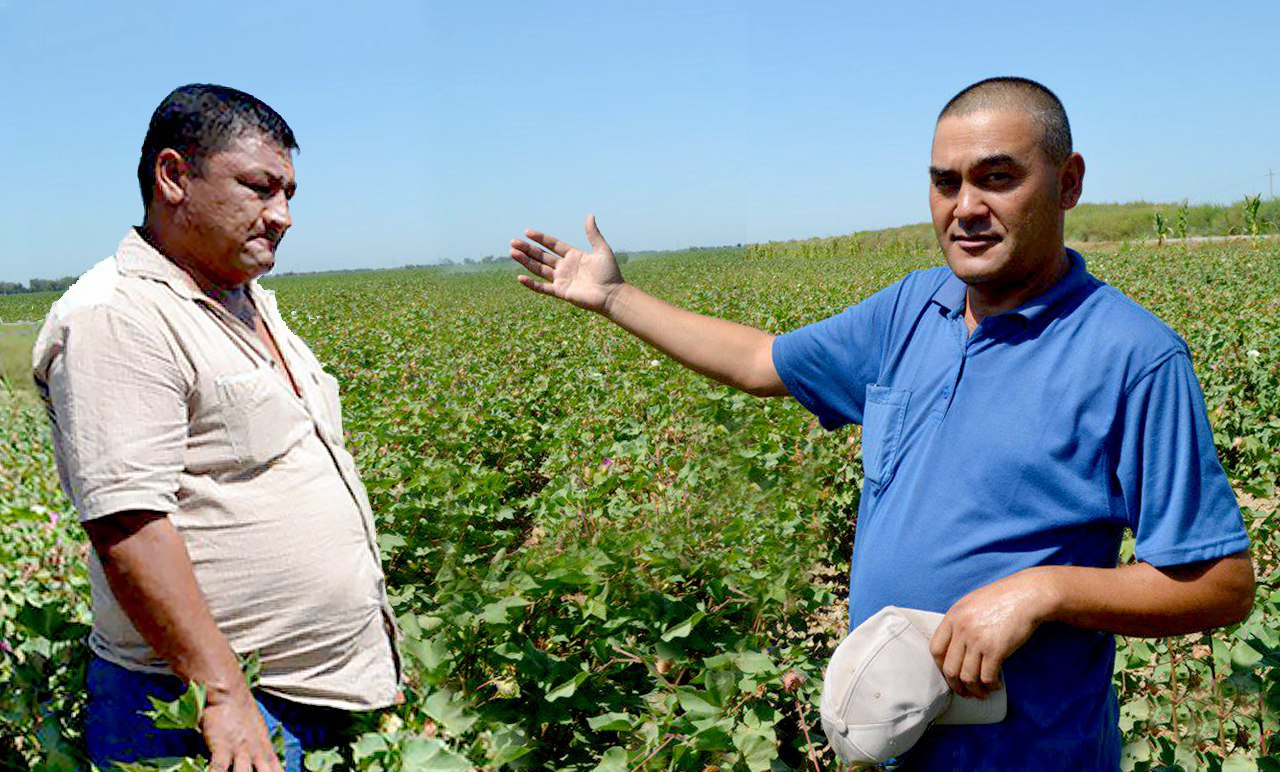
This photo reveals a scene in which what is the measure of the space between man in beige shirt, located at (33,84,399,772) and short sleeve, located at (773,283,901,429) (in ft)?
3.12

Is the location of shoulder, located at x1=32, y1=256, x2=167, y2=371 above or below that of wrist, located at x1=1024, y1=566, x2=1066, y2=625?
above

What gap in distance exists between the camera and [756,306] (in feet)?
49.5

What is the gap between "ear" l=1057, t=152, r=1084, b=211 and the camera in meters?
1.42

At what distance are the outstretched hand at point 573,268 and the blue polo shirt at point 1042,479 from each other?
82cm

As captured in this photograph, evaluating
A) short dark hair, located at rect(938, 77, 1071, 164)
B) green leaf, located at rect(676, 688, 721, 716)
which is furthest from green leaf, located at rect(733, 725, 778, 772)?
short dark hair, located at rect(938, 77, 1071, 164)

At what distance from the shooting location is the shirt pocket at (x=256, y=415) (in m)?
1.52

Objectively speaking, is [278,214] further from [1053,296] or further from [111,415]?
[1053,296]

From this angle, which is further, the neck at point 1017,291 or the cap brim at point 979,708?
the neck at point 1017,291

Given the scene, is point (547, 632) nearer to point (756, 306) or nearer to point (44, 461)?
point (44, 461)

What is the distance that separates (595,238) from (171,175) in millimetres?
959

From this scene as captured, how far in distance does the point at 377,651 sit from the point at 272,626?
0.24 meters

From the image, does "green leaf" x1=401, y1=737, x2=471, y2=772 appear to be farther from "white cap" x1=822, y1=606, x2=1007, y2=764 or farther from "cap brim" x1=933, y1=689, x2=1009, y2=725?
"cap brim" x1=933, y1=689, x2=1009, y2=725

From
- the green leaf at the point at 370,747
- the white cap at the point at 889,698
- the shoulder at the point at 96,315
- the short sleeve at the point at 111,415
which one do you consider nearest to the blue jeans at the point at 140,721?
the green leaf at the point at 370,747

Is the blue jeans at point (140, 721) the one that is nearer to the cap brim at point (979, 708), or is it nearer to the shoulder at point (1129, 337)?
the cap brim at point (979, 708)
